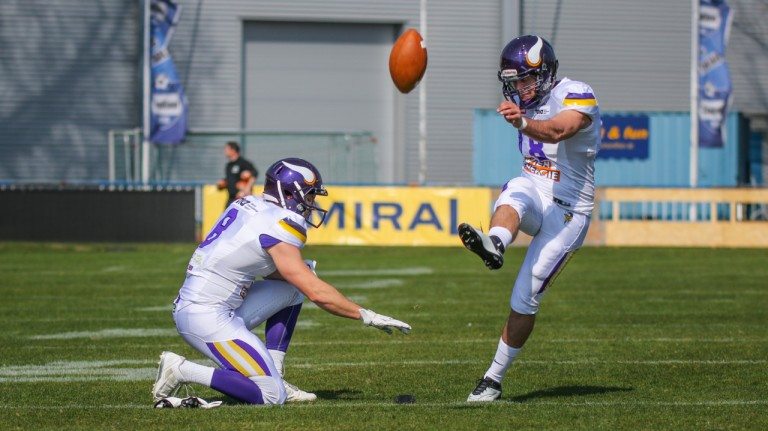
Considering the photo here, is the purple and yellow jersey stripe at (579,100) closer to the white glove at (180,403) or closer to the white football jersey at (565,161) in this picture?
the white football jersey at (565,161)

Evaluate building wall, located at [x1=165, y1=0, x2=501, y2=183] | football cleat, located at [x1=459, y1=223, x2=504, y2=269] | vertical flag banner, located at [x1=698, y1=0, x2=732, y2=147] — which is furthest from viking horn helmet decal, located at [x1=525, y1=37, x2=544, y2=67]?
building wall, located at [x1=165, y1=0, x2=501, y2=183]

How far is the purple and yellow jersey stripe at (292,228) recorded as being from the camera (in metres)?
6.28

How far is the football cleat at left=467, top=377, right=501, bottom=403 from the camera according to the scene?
6738 mm

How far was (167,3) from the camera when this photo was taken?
26250 mm

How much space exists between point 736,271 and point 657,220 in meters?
5.12

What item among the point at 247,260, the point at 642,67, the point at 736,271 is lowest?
the point at 736,271

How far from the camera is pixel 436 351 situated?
9000 millimetres

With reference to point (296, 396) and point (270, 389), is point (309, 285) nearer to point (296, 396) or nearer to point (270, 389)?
point (270, 389)

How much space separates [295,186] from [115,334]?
166 inches

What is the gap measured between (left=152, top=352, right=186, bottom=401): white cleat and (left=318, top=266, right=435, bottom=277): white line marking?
29.0ft

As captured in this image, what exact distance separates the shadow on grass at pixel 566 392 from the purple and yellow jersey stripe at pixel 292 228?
1500mm

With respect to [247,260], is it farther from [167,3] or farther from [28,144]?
[28,144]

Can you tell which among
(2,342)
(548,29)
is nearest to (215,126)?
(548,29)

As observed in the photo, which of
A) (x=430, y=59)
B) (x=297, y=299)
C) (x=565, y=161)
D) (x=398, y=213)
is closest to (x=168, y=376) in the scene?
(x=297, y=299)
